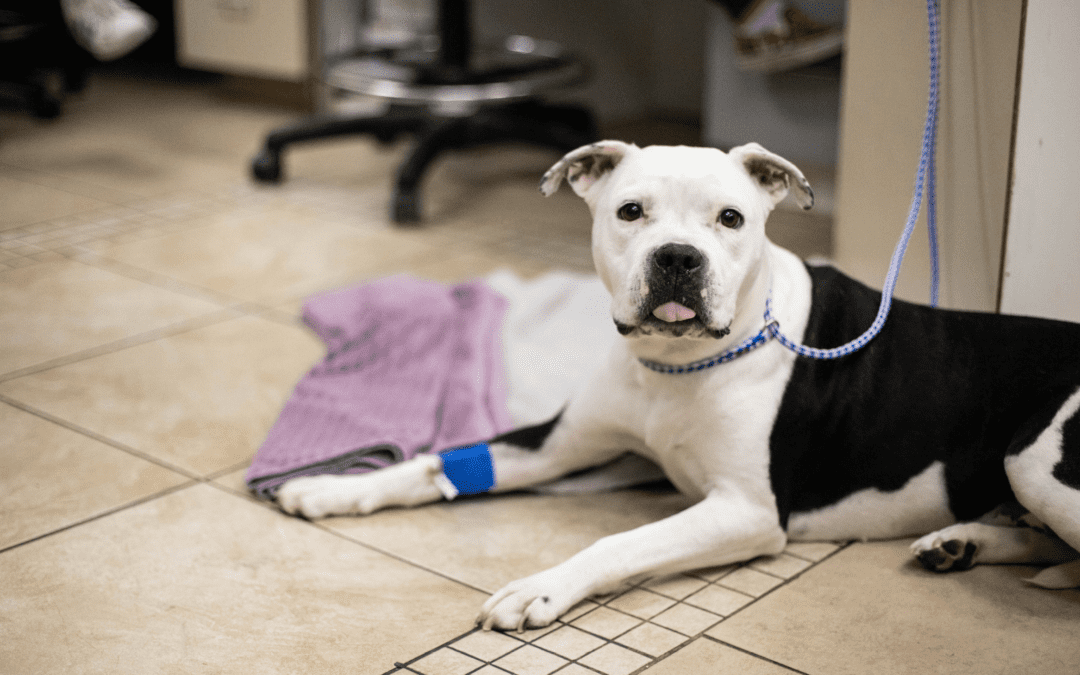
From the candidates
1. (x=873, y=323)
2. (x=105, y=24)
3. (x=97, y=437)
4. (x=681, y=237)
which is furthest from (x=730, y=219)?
(x=105, y=24)

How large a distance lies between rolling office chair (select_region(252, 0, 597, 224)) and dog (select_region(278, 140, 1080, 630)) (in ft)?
6.17

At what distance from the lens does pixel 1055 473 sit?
151 cm

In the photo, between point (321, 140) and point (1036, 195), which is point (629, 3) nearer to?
point (321, 140)

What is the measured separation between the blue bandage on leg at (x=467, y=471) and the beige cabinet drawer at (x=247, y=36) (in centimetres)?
300

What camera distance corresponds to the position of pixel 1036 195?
1892 millimetres

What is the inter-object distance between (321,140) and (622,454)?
88.1 inches

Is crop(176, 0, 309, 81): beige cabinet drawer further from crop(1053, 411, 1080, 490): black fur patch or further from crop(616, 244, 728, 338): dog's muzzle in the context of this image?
crop(1053, 411, 1080, 490): black fur patch

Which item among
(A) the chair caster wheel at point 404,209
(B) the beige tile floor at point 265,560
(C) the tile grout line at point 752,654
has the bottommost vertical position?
(C) the tile grout line at point 752,654

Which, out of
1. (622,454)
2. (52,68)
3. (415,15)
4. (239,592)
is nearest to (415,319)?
(622,454)

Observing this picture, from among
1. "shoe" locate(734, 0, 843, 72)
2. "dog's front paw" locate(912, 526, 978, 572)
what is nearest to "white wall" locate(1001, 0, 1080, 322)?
"dog's front paw" locate(912, 526, 978, 572)

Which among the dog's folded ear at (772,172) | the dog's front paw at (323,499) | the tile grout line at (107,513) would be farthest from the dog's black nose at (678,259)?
the tile grout line at (107,513)

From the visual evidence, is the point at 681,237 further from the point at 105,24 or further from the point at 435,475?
the point at 105,24

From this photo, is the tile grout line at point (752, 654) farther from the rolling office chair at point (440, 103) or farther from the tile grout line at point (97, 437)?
the rolling office chair at point (440, 103)

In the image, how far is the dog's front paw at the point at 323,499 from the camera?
1790 mm
